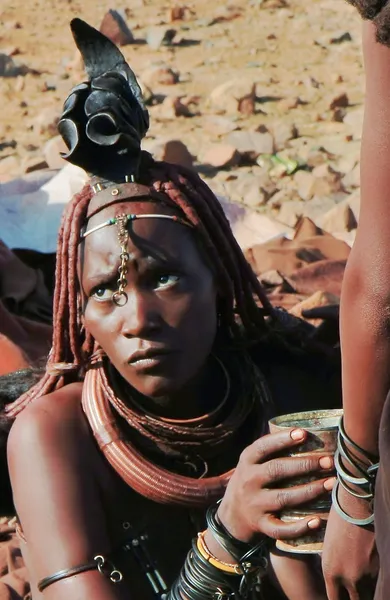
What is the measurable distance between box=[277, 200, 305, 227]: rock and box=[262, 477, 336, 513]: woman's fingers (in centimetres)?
434

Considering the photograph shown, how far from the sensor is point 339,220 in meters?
7.09

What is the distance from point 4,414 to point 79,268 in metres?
0.51

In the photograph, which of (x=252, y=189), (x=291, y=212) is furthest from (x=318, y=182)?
(x=291, y=212)

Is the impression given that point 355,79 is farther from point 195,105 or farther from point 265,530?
point 265,530

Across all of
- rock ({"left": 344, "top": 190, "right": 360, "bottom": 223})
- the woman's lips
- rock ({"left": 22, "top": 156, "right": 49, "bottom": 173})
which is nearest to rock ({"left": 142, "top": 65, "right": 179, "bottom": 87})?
rock ({"left": 22, "top": 156, "right": 49, "bottom": 173})

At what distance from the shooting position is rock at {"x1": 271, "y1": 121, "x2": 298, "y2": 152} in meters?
8.99

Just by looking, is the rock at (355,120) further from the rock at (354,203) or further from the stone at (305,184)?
the rock at (354,203)

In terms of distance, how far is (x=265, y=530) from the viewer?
307 cm

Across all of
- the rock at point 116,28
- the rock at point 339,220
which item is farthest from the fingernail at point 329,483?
the rock at point 116,28

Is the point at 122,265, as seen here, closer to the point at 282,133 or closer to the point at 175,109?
the point at 282,133

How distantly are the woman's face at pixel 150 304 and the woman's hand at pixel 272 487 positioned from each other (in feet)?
1.37

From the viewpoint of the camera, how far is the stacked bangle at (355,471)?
258 centimetres

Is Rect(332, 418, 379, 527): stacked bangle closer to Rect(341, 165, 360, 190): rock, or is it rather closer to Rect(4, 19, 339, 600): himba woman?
Rect(4, 19, 339, 600): himba woman

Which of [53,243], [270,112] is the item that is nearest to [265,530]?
[53,243]
